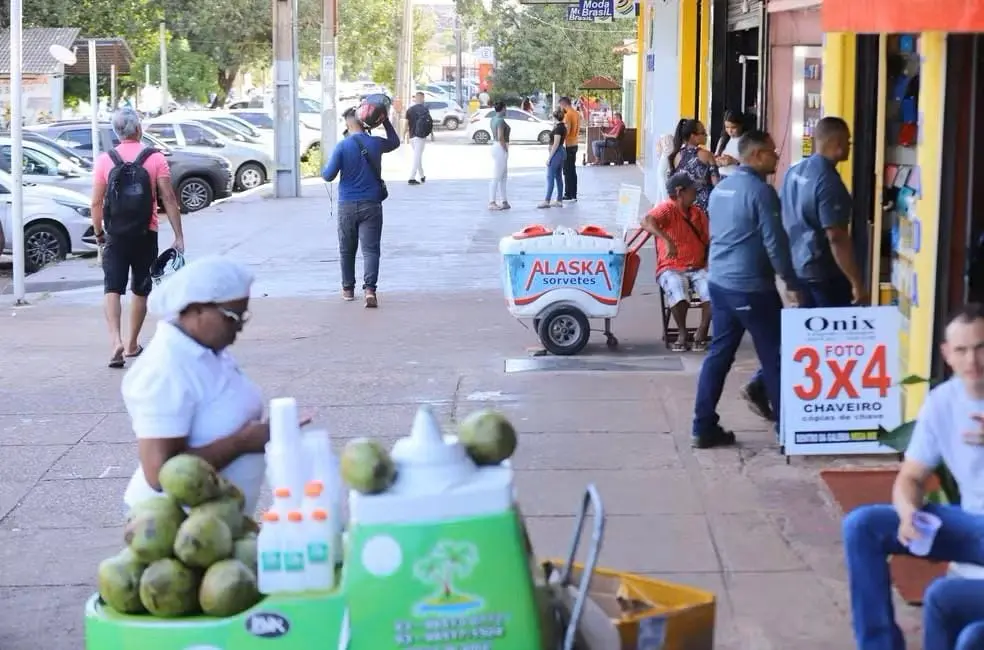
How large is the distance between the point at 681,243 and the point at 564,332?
3.35 ft

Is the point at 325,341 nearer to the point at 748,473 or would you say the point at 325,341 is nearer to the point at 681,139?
the point at 681,139

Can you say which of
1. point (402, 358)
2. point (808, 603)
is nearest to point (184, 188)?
point (402, 358)

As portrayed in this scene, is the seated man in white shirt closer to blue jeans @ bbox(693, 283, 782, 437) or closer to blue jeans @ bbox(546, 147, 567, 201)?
blue jeans @ bbox(693, 283, 782, 437)

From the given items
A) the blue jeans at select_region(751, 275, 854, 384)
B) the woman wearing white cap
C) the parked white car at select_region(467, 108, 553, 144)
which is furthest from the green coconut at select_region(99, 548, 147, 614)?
the parked white car at select_region(467, 108, 553, 144)

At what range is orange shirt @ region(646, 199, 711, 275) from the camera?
9.82m

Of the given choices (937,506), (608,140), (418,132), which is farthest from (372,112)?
(608,140)

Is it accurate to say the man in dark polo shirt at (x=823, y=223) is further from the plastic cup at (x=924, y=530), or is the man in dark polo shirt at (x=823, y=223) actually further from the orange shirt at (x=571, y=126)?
the orange shirt at (x=571, y=126)

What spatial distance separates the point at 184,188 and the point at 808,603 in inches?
770

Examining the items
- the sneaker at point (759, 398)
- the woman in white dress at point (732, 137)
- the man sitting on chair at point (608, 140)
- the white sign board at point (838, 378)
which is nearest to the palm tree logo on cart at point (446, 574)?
the white sign board at point (838, 378)

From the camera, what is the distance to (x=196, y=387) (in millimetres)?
3986

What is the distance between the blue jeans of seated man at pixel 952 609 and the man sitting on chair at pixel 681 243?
578 cm

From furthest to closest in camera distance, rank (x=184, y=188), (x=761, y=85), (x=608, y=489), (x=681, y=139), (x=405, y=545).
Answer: (x=184, y=188), (x=761, y=85), (x=681, y=139), (x=608, y=489), (x=405, y=545)

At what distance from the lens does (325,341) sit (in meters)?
11.0

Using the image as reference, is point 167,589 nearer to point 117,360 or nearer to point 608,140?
point 117,360
